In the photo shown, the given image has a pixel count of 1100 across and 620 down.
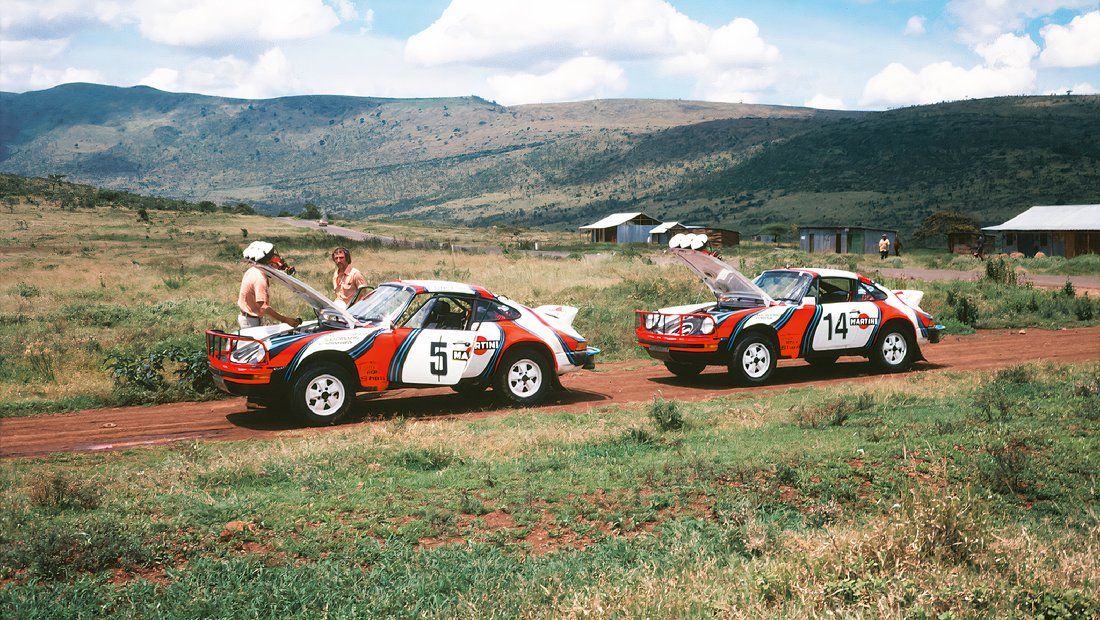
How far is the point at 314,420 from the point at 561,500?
483cm

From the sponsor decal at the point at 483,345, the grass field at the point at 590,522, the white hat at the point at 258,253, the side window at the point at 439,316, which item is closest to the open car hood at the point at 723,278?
the sponsor decal at the point at 483,345

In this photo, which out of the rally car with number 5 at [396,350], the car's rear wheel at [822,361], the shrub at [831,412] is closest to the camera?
the shrub at [831,412]

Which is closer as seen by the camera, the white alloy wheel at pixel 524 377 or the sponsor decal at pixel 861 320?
the white alloy wheel at pixel 524 377

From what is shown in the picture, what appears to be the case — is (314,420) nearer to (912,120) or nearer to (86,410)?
(86,410)

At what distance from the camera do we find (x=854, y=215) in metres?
102

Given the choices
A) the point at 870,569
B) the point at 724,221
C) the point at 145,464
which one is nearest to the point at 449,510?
the point at 870,569

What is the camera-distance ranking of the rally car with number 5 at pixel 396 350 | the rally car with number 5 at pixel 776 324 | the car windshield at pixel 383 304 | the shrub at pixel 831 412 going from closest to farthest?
1. the shrub at pixel 831 412
2. the rally car with number 5 at pixel 396 350
3. the car windshield at pixel 383 304
4. the rally car with number 5 at pixel 776 324

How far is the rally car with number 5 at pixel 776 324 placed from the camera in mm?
13430

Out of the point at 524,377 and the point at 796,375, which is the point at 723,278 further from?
the point at 524,377

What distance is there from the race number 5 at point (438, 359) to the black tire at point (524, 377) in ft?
2.61

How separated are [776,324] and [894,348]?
2.38 m

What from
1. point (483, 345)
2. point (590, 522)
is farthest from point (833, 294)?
point (590, 522)

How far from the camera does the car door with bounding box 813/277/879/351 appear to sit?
550 inches

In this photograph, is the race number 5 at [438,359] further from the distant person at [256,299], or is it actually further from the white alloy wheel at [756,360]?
the white alloy wheel at [756,360]
